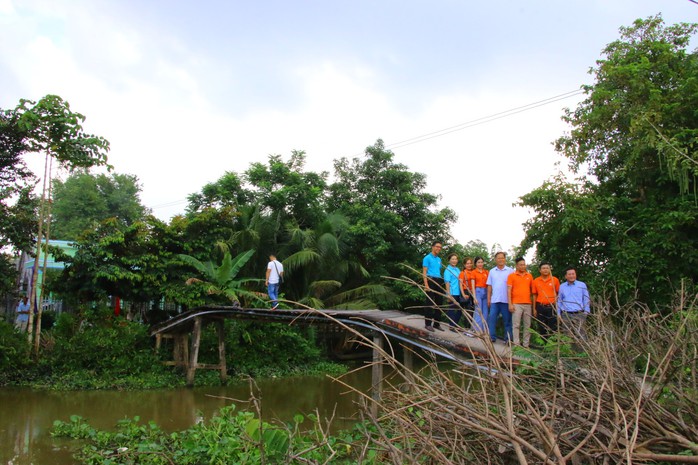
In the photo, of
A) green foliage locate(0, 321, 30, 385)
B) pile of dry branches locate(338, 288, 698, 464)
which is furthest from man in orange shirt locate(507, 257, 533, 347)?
green foliage locate(0, 321, 30, 385)

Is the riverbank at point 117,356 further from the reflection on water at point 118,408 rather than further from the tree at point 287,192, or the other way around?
the tree at point 287,192

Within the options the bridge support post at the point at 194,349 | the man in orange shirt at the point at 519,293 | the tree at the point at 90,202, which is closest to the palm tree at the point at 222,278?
the bridge support post at the point at 194,349

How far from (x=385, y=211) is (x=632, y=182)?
7.98 m

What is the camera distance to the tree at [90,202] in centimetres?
3000

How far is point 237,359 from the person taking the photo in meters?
16.0

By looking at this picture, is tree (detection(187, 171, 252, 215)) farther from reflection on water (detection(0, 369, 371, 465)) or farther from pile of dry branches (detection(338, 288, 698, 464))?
pile of dry branches (detection(338, 288, 698, 464))

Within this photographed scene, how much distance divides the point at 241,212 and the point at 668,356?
15.0 metres

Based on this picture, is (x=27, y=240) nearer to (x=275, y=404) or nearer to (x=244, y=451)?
(x=275, y=404)

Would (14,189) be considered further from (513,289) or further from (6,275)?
(513,289)

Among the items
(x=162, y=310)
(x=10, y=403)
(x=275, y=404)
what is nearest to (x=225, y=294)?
(x=162, y=310)

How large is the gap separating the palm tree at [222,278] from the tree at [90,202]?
1536 centimetres

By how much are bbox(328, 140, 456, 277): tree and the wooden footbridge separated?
601 centimetres

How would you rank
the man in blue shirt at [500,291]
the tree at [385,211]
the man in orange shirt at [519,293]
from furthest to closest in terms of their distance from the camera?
the tree at [385,211]
the man in blue shirt at [500,291]
the man in orange shirt at [519,293]

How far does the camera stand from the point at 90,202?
3120cm
